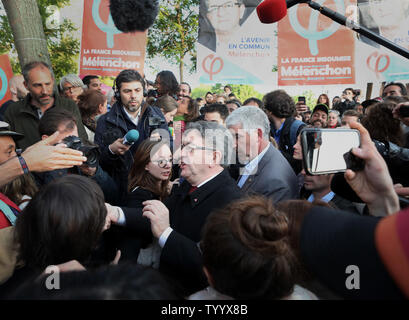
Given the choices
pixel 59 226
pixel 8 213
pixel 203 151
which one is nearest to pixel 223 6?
pixel 203 151

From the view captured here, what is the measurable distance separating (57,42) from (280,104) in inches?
547

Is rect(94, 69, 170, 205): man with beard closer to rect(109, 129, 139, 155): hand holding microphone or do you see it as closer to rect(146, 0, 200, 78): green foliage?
rect(109, 129, 139, 155): hand holding microphone

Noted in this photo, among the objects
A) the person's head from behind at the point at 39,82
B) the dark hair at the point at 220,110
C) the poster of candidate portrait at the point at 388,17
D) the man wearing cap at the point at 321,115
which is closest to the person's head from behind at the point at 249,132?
the dark hair at the point at 220,110

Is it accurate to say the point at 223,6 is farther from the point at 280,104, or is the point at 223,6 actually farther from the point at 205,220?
the point at 205,220

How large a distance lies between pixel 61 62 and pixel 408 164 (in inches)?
592

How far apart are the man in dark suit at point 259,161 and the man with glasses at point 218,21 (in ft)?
10.1

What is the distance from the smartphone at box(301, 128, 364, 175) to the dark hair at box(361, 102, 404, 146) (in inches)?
59.2

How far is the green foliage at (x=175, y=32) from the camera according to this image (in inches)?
608

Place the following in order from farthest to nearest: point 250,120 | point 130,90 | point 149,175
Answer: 1. point 130,90
2. point 250,120
3. point 149,175

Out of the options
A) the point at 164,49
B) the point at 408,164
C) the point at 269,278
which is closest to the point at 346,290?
the point at 269,278

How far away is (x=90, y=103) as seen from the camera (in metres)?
4.19

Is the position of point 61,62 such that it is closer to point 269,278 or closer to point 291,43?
point 291,43

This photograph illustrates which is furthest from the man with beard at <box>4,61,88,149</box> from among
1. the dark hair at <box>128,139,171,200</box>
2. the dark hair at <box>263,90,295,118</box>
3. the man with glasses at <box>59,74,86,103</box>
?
the dark hair at <box>263,90,295,118</box>

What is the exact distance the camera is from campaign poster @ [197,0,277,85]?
5336 mm
